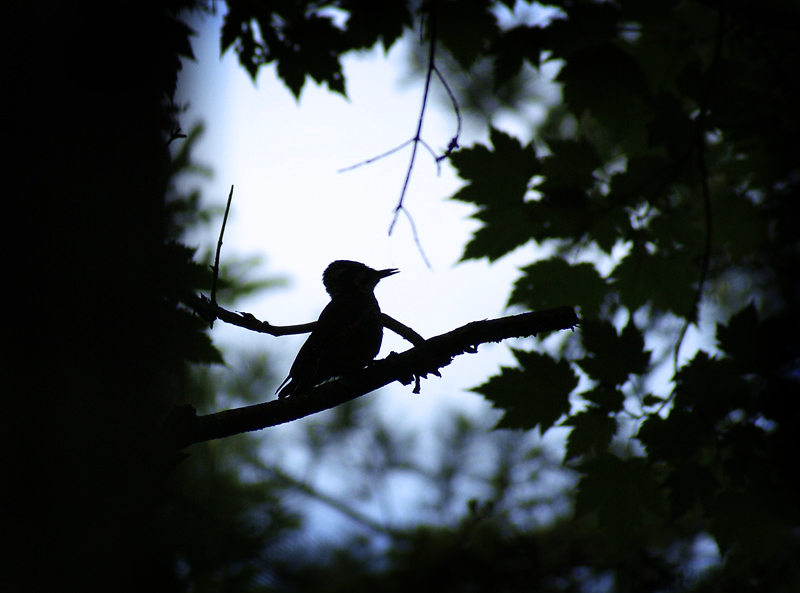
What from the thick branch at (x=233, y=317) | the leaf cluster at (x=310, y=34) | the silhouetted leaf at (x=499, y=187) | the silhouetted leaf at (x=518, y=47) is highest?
the leaf cluster at (x=310, y=34)

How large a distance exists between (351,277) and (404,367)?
6.15ft

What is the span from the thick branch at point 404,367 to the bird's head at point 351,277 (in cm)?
153

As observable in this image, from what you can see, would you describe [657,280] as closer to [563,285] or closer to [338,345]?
[563,285]

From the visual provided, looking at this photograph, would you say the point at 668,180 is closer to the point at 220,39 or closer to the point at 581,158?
the point at 581,158

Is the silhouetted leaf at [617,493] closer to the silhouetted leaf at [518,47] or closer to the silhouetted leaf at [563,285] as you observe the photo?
the silhouetted leaf at [563,285]

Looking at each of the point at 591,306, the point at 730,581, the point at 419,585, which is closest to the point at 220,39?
the point at 591,306

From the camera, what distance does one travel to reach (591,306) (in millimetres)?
3150

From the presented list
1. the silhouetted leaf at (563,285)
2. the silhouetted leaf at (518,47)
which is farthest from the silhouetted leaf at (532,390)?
the silhouetted leaf at (518,47)

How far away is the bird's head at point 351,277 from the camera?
4.05 meters

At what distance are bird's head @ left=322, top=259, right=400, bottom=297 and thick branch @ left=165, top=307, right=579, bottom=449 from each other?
1.53m

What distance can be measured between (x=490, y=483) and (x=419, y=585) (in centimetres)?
286

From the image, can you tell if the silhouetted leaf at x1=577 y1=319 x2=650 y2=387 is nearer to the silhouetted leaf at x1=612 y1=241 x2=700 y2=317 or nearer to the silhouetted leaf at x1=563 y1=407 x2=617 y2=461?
the silhouetted leaf at x1=563 y1=407 x2=617 y2=461

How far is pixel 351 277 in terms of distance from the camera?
4156 mm

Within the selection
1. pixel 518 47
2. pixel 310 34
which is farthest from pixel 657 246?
pixel 310 34
